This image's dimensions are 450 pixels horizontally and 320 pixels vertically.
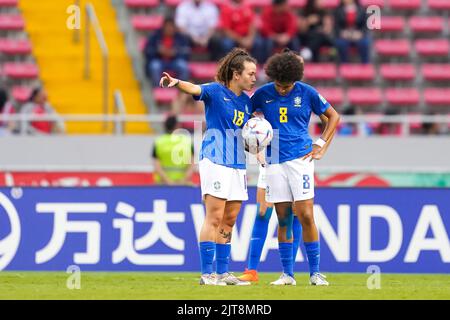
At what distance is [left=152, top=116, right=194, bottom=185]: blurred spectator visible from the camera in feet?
52.6

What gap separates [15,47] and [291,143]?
35.9 feet

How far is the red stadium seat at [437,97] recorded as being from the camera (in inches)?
827

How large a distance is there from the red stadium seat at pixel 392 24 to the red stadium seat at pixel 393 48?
0.34 m

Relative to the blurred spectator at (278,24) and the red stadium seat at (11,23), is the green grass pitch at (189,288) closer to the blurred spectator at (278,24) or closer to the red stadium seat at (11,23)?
the blurred spectator at (278,24)

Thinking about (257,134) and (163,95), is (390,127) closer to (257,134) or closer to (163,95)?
(163,95)

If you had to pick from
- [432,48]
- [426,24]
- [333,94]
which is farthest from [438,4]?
[333,94]

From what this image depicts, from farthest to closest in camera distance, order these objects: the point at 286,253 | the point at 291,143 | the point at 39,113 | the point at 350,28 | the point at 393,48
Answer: the point at 393,48
the point at 350,28
the point at 39,113
the point at 286,253
the point at 291,143

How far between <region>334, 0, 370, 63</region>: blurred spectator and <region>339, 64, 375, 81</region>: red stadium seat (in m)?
0.14

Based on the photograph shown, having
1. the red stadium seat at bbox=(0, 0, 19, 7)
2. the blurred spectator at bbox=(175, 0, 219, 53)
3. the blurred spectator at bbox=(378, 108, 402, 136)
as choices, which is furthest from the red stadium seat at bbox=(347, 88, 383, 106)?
the red stadium seat at bbox=(0, 0, 19, 7)

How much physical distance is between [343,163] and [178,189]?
4356mm

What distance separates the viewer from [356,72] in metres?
21.1

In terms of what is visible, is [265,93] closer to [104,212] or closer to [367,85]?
[104,212]

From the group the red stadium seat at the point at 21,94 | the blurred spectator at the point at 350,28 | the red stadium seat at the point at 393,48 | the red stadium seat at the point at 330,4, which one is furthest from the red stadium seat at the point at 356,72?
the red stadium seat at the point at 21,94
